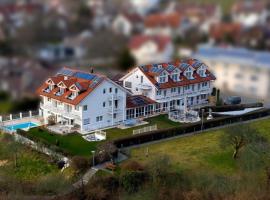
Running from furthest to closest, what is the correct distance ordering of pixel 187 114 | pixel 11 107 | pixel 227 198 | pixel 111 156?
pixel 11 107
pixel 187 114
pixel 111 156
pixel 227 198

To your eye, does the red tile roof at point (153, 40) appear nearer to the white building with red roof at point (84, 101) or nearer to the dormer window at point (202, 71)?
the dormer window at point (202, 71)

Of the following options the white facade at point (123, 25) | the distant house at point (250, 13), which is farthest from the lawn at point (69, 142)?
the distant house at point (250, 13)

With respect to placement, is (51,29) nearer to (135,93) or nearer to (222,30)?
(222,30)

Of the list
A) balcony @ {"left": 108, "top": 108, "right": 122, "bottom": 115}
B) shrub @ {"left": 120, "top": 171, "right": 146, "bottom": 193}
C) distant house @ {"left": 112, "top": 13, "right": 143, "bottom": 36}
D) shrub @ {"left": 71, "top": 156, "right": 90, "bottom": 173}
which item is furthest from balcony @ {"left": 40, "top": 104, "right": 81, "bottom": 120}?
distant house @ {"left": 112, "top": 13, "right": 143, "bottom": 36}

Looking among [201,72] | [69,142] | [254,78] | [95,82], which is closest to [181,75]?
[201,72]

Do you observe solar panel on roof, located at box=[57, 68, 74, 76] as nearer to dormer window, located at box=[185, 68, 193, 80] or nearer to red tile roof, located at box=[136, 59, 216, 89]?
red tile roof, located at box=[136, 59, 216, 89]

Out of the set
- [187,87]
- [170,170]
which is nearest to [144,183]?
[170,170]

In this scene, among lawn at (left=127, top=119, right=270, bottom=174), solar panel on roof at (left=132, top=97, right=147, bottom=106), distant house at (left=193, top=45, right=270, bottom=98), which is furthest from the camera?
distant house at (left=193, top=45, right=270, bottom=98)
